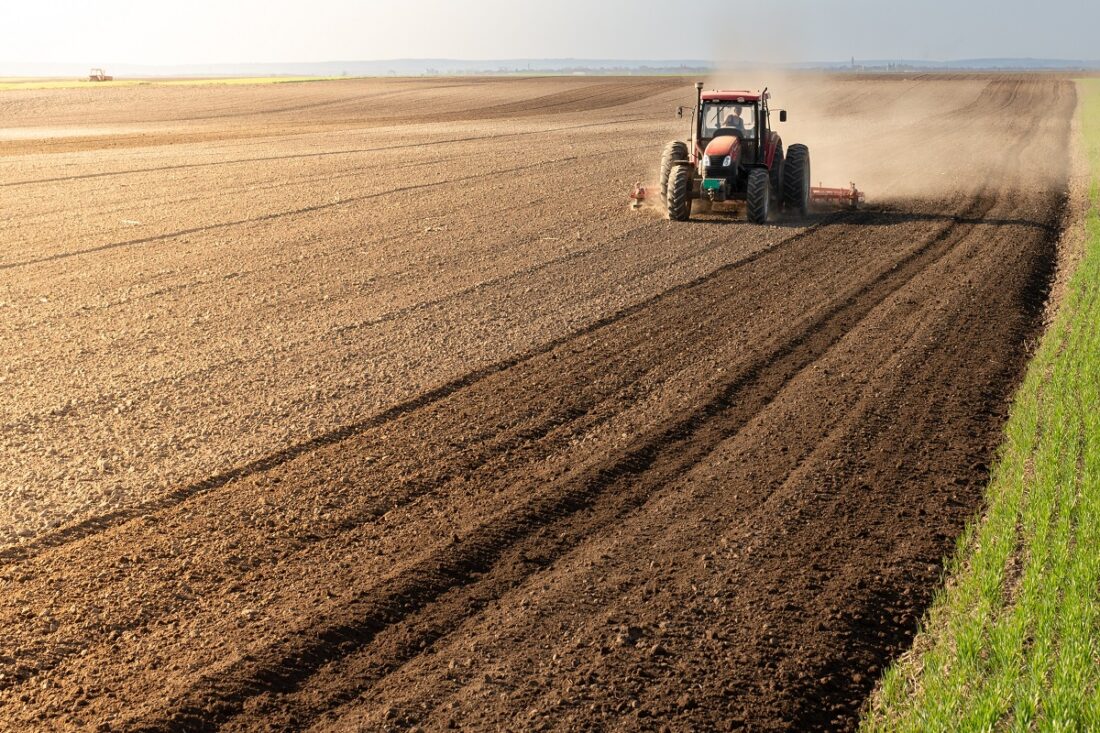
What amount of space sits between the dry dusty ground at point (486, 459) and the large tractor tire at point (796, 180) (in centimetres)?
42

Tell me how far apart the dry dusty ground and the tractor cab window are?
1.60 metres


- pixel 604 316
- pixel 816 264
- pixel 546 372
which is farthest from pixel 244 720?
pixel 816 264

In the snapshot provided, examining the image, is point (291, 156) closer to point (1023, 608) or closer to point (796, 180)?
point (796, 180)

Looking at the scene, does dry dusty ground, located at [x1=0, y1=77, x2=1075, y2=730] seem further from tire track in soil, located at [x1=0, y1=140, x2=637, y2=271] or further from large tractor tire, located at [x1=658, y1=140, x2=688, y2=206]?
large tractor tire, located at [x1=658, y1=140, x2=688, y2=206]

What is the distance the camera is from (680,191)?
57.8 ft

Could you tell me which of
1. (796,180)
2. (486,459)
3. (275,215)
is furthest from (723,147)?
(486,459)

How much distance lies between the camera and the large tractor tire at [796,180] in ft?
60.1

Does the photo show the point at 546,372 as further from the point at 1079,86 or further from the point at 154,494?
the point at 1079,86

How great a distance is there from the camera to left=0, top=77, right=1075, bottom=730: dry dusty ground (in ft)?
16.6

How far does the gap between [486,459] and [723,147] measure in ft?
35.4

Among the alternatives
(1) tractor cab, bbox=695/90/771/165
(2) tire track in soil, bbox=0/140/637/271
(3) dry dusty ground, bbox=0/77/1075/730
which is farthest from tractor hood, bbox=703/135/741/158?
(2) tire track in soil, bbox=0/140/637/271

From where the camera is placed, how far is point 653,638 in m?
5.34

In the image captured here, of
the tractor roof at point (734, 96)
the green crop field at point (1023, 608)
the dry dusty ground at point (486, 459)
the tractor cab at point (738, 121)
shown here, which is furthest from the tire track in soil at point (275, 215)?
the green crop field at point (1023, 608)

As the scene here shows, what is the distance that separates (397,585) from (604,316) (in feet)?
21.2
